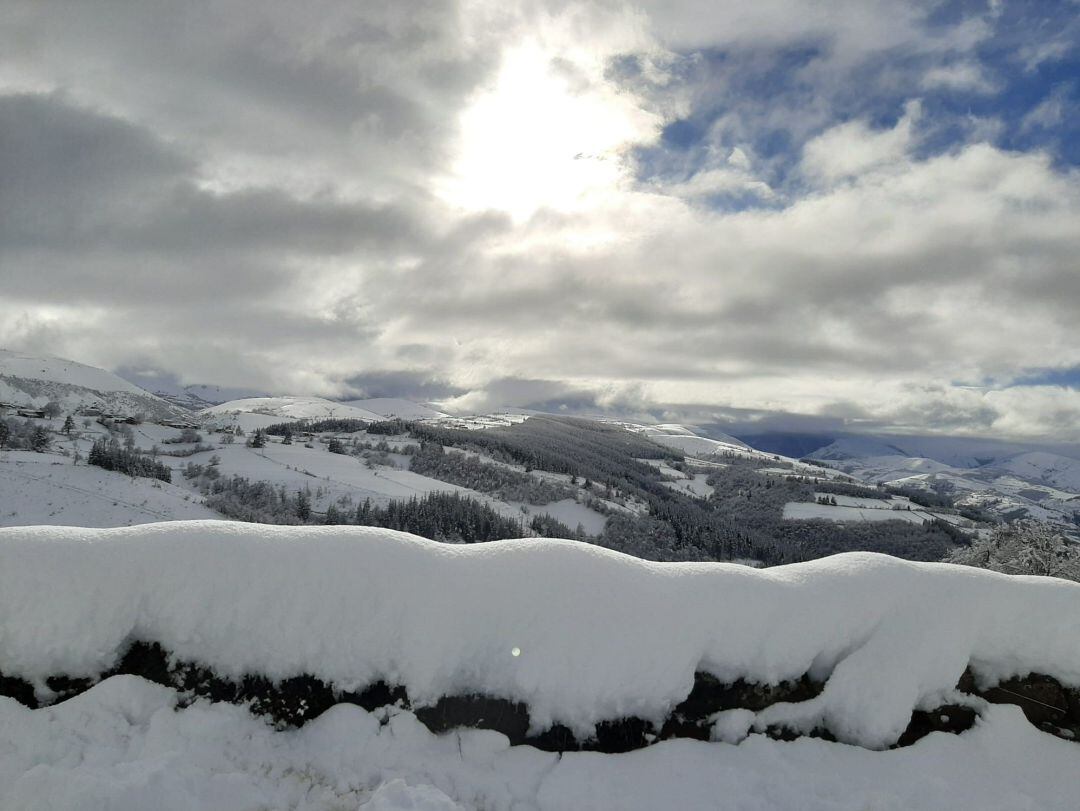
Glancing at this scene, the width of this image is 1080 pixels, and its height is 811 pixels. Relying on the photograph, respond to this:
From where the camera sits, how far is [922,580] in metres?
9.36

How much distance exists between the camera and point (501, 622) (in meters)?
7.95

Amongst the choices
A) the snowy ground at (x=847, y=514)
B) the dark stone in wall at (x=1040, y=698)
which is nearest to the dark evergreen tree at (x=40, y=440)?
the dark stone in wall at (x=1040, y=698)

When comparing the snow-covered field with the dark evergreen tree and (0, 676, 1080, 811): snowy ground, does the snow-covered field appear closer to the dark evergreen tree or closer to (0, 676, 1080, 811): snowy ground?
(0, 676, 1080, 811): snowy ground

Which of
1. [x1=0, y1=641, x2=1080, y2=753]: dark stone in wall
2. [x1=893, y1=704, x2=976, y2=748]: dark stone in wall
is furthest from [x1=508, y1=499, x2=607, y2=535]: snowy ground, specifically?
[x1=0, y1=641, x2=1080, y2=753]: dark stone in wall

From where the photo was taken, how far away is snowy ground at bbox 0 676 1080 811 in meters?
6.09

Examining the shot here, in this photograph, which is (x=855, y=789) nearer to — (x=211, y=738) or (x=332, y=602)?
(x=332, y=602)

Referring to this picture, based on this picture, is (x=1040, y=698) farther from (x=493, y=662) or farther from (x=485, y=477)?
(x=485, y=477)

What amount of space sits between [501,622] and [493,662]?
56cm

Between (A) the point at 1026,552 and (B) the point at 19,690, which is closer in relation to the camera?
(B) the point at 19,690

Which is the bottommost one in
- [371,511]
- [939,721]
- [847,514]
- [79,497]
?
[847,514]

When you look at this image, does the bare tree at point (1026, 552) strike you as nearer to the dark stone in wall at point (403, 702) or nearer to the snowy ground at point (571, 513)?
the dark stone in wall at point (403, 702)

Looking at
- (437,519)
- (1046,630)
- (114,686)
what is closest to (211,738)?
(114,686)

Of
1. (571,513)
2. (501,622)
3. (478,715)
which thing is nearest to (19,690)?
(478,715)

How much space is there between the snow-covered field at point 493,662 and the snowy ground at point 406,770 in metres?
0.03
